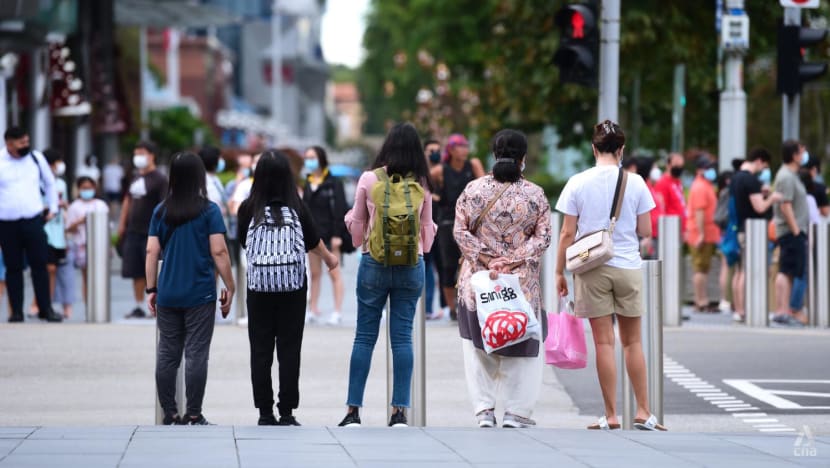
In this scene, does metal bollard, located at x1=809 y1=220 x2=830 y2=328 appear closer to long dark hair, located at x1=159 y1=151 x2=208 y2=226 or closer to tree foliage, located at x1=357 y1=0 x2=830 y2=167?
tree foliage, located at x1=357 y1=0 x2=830 y2=167

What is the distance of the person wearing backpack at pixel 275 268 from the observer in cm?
884

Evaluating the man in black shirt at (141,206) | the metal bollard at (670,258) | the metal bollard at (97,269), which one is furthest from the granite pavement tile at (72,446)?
the metal bollard at (670,258)

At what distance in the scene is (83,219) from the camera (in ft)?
53.6

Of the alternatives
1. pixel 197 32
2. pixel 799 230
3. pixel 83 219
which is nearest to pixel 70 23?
pixel 83 219

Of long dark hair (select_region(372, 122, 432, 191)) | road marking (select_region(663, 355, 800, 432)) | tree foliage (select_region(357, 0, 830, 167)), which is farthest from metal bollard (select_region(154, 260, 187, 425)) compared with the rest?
tree foliage (select_region(357, 0, 830, 167))

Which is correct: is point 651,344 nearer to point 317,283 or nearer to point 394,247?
point 394,247

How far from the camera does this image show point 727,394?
11305mm

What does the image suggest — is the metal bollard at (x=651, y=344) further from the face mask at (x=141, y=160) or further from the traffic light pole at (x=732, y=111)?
the traffic light pole at (x=732, y=111)

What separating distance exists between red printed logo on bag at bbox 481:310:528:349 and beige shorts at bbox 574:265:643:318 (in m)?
0.44

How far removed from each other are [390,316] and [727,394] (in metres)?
3.21

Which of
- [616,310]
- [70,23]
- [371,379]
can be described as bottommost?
[371,379]

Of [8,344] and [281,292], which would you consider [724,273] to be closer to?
[8,344]

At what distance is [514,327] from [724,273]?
9.33 m

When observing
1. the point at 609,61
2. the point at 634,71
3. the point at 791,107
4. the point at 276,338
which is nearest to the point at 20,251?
the point at 609,61
